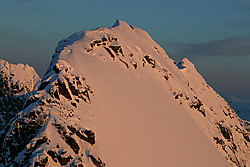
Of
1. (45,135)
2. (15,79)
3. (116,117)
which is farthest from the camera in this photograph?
(15,79)

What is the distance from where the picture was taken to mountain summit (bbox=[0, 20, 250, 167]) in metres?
36.2

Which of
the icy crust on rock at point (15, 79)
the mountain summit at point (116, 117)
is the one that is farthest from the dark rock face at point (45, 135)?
the icy crust on rock at point (15, 79)

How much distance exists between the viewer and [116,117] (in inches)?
1932

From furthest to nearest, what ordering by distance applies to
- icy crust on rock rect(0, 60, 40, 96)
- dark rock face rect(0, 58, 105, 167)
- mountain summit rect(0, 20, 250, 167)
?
icy crust on rock rect(0, 60, 40, 96) < mountain summit rect(0, 20, 250, 167) < dark rock face rect(0, 58, 105, 167)

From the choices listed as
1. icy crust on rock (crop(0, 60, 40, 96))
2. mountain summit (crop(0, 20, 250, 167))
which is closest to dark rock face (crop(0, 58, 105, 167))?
mountain summit (crop(0, 20, 250, 167))

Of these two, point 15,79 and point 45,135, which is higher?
point 15,79

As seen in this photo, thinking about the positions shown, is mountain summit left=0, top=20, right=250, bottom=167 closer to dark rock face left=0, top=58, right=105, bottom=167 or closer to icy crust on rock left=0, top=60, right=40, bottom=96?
dark rock face left=0, top=58, right=105, bottom=167

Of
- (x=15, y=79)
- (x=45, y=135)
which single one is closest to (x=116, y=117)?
(x=45, y=135)

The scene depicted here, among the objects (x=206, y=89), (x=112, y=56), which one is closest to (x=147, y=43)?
(x=112, y=56)

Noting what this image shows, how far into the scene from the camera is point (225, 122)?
9050cm

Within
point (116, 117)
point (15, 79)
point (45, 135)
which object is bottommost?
point (45, 135)

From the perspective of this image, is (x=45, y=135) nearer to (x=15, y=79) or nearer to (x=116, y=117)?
(x=116, y=117)

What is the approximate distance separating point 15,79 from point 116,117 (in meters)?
142

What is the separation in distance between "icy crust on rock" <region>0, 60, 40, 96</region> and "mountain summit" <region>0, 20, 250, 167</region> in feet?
349
